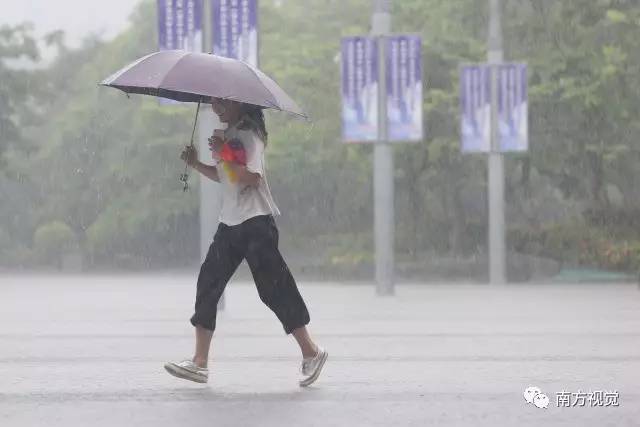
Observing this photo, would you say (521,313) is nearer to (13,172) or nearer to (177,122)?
(177,122)

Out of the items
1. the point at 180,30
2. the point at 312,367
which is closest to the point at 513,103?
the point at 180,30

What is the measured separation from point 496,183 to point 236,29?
13.1 meters

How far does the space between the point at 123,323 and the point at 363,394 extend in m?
7.80

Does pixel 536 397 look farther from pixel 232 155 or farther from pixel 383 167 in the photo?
pixel 383 167

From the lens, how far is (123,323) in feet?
56.1

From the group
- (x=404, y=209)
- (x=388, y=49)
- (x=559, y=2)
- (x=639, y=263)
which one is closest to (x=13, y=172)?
(x=404, y=209)

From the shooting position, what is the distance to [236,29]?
19.2 metres

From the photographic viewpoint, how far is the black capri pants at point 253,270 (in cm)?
984

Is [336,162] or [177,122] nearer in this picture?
[336,162]

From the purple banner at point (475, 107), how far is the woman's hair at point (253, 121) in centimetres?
2021

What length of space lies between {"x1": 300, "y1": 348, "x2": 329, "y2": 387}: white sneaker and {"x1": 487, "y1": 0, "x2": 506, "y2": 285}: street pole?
20.7m

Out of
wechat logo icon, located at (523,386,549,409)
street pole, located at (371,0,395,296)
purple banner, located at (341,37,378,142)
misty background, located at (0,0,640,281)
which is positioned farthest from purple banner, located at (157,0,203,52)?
misty background, located at (0,0,640,281)

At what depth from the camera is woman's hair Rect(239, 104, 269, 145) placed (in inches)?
388

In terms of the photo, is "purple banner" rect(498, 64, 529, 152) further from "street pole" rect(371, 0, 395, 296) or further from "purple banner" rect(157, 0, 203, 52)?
"purple banner" rect(157, 0, 203, 52)
